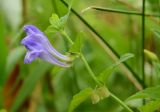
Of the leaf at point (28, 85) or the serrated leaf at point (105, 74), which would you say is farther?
the leaf at point (28, 85)

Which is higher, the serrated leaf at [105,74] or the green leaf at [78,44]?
the green leaf at [78,44]

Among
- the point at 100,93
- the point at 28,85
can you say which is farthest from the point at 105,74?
the point at 28,85

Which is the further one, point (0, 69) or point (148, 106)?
point (0, 69)

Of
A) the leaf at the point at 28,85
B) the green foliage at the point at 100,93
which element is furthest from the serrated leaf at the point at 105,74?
the leaf at the point at 28,85

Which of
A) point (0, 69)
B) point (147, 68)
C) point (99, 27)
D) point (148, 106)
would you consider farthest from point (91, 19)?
point (148, 106)

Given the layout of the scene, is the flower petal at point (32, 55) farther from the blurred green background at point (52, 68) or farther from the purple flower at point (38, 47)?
the blurred green background at point (52, 68)

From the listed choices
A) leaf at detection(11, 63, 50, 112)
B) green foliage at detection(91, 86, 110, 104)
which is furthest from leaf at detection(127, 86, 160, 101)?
leaf at detection(11, 63, 50, 112)

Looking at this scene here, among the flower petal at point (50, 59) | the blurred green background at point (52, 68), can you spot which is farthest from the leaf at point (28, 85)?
the flower petal at point (50, 59)

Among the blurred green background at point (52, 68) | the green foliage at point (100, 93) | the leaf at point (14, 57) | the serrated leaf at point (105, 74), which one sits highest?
the serrated leaf at point (105, 74)

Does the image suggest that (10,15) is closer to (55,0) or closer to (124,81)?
(124,81)
